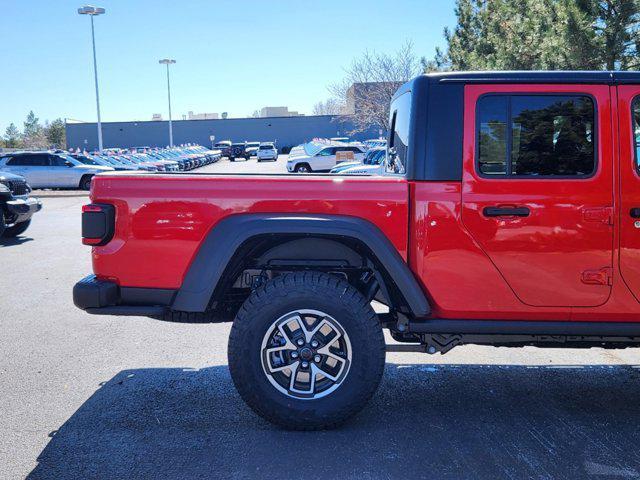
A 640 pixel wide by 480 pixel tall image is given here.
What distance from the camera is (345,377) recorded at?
392cm

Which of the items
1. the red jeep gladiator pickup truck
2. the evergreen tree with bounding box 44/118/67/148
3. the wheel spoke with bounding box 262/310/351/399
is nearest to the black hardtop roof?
the red jeep gladiator pickup truck

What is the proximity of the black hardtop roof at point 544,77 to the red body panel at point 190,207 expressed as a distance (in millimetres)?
749

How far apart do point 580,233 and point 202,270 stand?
234cm

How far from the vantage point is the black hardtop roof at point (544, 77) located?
3.88 m

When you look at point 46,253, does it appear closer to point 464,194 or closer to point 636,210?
point 464,194

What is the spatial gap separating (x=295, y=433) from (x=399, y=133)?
2.22 metres

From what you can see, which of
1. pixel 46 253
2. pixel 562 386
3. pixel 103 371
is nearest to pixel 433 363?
pixel 562 386

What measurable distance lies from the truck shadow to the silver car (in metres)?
23.8

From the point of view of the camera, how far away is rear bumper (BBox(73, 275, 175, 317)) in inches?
157

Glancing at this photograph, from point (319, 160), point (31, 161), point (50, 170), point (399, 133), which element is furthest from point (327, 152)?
point (399, 133)

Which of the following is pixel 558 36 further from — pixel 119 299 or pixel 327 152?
pixel 327 152

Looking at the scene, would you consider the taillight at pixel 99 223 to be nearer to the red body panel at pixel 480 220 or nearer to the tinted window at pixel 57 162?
the red body panel at pixel 480 220

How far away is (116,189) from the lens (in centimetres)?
399

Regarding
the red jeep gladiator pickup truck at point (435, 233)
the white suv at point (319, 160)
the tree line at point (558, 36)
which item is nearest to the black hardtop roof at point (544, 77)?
the red jeep gladiator pickup truck at point (435, 233)
